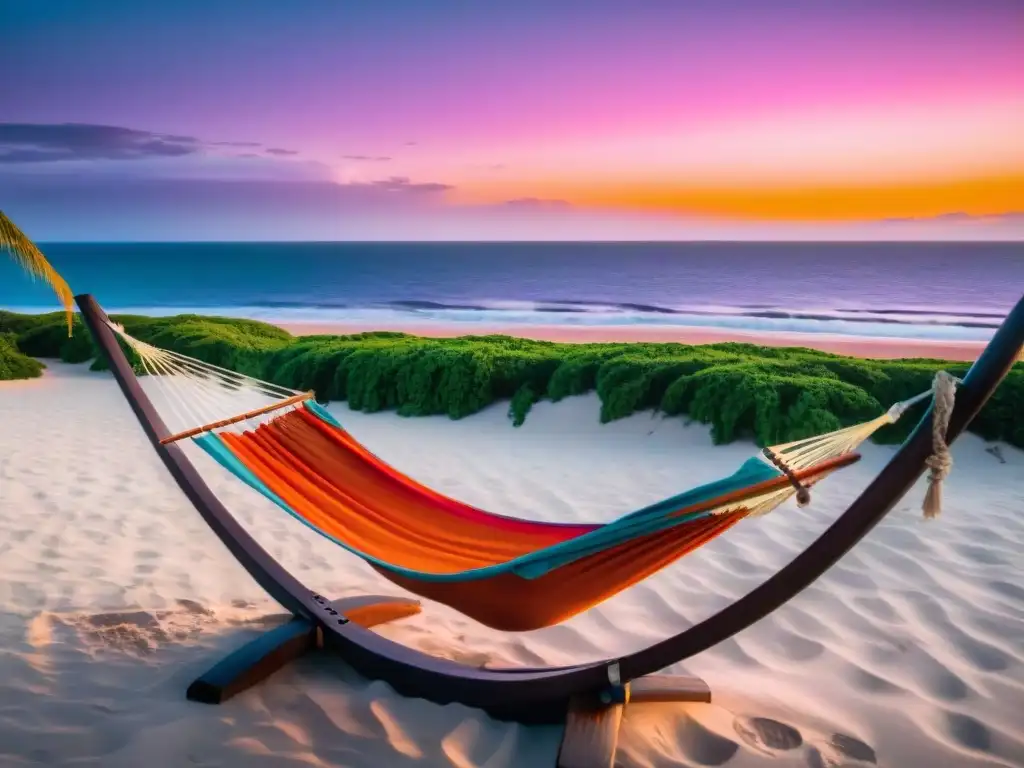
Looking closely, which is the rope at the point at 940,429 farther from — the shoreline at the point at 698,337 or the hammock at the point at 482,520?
the shoreline at the point at 698,337

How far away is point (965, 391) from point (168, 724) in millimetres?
1821

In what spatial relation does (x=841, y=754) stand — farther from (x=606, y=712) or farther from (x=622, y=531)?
(x=622, y=531)

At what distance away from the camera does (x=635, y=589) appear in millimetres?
2791

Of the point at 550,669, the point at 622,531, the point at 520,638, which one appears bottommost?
the point at 520,638

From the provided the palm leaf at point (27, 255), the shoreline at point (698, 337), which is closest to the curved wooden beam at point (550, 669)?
the palm leaf at point (27, 255)

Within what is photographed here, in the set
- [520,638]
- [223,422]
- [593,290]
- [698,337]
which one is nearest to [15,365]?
[223,422]

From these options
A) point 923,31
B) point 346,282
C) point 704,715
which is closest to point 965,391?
point 704,715

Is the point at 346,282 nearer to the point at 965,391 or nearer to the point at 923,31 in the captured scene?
the point at 923,31

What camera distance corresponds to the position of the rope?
1258 mm

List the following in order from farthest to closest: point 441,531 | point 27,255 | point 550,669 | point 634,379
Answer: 1. point 634,379
2. point 27,255
3. point 441,531
4. point 550,669

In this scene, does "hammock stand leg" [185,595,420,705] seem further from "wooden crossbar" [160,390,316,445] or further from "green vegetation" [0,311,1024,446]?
"green vegetation" [0,311,1024,446]

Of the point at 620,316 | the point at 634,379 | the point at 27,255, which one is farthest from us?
the point at 620,316

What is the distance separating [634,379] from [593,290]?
26957mm

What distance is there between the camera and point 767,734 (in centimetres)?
184
